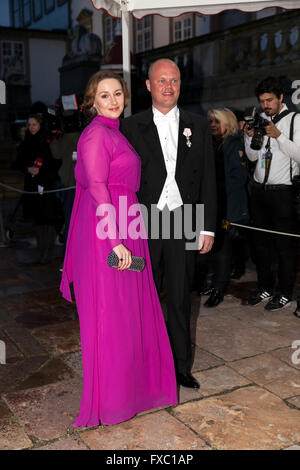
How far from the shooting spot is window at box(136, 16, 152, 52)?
63.9 ft

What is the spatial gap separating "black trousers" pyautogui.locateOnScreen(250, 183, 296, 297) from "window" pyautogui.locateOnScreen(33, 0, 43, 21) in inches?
1136

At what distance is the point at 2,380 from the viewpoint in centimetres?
356

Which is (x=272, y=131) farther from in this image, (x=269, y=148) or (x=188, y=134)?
(x=188, y=134)

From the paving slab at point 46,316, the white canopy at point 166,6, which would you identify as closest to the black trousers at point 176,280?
the paving slab at point 46,316

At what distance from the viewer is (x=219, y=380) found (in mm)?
3498

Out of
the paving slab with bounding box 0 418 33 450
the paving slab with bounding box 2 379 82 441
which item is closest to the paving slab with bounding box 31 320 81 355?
the paving slab with bounding box 2 379 82 441

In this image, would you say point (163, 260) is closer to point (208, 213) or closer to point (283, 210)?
point (208, 213)

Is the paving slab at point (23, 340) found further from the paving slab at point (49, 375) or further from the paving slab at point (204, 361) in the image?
the paving slab at point (204, 361)

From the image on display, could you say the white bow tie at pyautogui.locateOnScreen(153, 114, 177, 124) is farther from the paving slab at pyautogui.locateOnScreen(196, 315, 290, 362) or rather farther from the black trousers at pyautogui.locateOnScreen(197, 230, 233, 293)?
the black trousers at pyautogui.locateOnScreen(197, 230, 233, 293)

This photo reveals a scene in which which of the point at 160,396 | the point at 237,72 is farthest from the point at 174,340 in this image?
the point at 237,72

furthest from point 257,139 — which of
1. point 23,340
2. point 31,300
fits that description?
point 31,300

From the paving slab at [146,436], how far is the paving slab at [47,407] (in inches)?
8.4

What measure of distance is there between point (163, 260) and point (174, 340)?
52 cm

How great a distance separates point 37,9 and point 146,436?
105 ft
